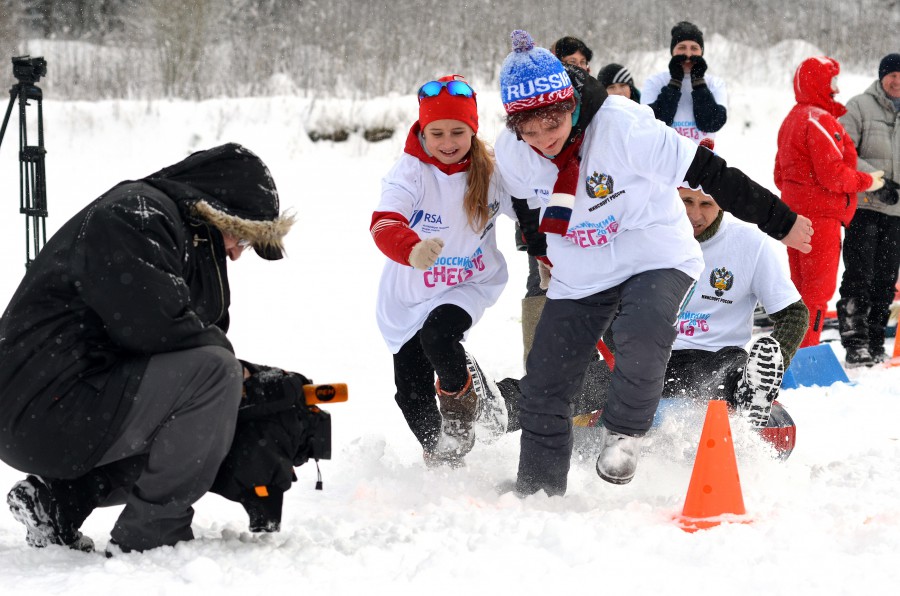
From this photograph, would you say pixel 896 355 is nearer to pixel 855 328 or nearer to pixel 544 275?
pixel 855 328

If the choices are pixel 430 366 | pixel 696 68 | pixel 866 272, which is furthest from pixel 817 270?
pixel 430 366

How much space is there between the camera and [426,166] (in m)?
4.10

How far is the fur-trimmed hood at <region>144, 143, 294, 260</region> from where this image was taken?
2801mm

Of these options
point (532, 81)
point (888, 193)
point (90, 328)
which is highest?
point (532, 81)

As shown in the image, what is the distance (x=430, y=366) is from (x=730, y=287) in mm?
1466

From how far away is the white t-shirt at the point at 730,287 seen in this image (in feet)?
14.6

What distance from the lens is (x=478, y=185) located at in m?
4.01

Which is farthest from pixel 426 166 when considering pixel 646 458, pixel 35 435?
pixel 35 435

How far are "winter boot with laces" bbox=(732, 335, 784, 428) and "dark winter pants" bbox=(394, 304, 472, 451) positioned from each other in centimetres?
122

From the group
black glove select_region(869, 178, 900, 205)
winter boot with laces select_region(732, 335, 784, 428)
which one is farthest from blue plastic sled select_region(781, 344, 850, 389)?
winter boot with laces select_region(732, 335, 784, 428)

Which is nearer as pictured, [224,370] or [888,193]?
[224,370]

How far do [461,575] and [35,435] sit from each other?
49.0 inches

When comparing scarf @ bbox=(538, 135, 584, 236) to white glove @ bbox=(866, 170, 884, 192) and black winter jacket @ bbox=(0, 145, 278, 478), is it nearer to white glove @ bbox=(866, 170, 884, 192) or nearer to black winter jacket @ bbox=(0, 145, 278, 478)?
black winter jacket @ bbox=(0, 145, 278, 478)

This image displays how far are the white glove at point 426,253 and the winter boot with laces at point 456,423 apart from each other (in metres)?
0.83
